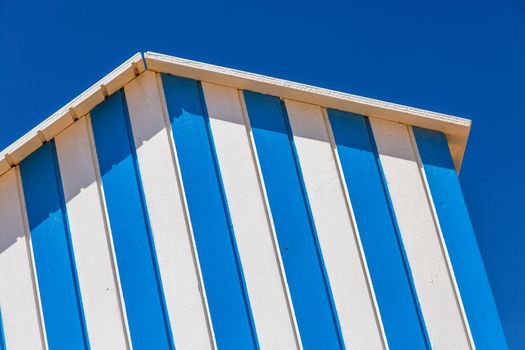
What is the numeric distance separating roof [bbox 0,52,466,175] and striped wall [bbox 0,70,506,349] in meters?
0.06

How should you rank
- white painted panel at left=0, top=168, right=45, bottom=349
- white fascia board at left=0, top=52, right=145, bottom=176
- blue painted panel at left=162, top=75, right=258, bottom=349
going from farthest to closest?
white fascia board at left=0, top=52, right=145, bottom=176, white painted panel at left=0, top=168, right=45, bottom=349, blue painted panel at left=162, top=75, right=258, bottom=349

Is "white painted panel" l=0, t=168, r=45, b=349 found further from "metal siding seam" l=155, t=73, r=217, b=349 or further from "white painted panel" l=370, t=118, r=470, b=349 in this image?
"white painted panel" l=370, t=118, r=470, b=349

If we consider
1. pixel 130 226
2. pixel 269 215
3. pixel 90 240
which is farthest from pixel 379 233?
pixel 90 240

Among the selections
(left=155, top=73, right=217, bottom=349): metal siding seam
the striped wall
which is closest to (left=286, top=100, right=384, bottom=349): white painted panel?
the striped wall

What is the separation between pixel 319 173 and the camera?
20.4ft

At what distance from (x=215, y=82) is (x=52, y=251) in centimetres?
144

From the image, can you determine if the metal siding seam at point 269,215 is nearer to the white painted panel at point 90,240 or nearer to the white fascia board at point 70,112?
the white fascia board at point 70,112

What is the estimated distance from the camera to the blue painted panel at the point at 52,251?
235 inches

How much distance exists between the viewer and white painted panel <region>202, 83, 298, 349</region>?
5898 millimetres

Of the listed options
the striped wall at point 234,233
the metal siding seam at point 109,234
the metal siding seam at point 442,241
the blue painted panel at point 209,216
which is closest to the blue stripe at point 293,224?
the striped wall at point 234,233

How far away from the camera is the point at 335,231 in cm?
609

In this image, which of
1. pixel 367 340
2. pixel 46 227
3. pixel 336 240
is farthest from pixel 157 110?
pixel 367 340

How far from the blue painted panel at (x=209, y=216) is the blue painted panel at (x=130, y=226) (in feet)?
0.95

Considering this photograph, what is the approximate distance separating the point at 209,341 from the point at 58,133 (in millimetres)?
1650
